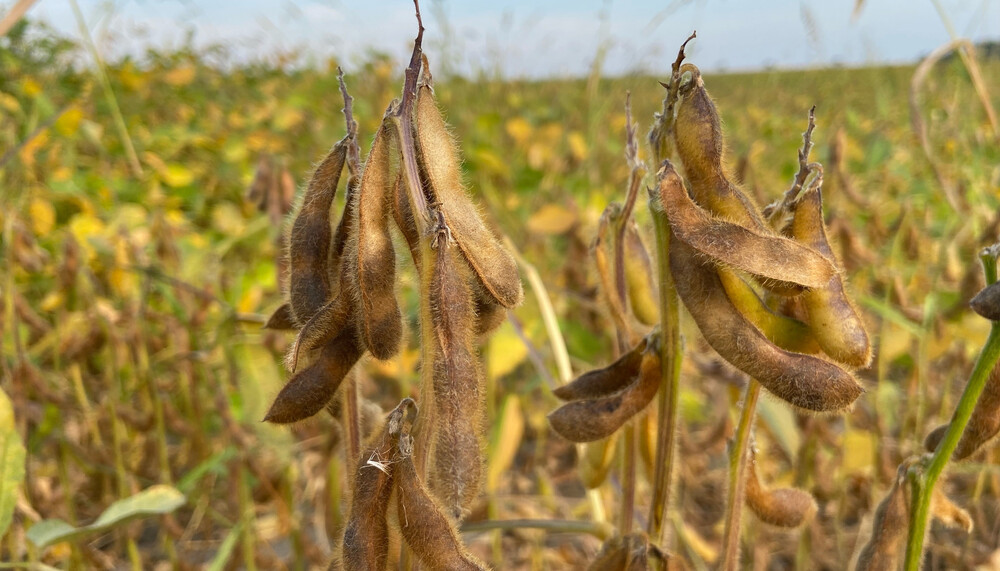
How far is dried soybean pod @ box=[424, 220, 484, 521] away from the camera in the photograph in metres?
0.49

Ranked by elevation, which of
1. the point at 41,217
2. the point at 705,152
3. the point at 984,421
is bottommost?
the point at 984,421

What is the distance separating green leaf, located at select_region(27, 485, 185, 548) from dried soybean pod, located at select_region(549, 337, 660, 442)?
0.48m

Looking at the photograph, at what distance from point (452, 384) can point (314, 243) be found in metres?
0.18

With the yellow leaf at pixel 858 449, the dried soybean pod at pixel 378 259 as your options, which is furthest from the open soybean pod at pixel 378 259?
the yellow leaf at pixel 858 449

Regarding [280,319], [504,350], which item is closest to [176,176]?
[504,350]

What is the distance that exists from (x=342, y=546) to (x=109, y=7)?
1976 millimetres

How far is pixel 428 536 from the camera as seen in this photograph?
50 cm

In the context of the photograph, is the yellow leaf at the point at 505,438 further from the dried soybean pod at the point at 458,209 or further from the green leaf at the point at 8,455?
the dried soybean pod at the point at 458,209

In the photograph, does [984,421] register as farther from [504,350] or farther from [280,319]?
[504,350]

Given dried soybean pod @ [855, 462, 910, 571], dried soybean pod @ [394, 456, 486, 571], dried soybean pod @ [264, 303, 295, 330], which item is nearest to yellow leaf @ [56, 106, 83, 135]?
dried soybean pod @ [264, 303, 295, 330]

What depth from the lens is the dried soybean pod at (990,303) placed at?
1.74 feet

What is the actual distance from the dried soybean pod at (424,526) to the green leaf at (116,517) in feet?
1.43

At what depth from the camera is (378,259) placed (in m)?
0.52

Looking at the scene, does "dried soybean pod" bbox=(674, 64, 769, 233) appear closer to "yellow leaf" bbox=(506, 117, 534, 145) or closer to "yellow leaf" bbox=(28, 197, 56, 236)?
"yellow leaf" bbox=(28, 197, 56, 236)
